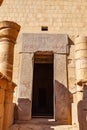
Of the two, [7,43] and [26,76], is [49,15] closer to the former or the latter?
[7,43]

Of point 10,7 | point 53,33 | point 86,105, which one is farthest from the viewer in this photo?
point 10,7

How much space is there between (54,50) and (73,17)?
218cm

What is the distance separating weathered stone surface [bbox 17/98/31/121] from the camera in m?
7.82

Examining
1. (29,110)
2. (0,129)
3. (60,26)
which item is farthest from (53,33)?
(0,129)

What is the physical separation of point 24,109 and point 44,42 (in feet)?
9.44

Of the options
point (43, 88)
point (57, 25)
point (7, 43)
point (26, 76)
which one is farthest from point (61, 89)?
point (43, 88)

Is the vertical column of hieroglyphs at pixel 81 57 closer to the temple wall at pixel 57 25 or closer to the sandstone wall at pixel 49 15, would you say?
the temple wall at pixel 57 25

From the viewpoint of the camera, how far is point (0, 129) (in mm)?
6125

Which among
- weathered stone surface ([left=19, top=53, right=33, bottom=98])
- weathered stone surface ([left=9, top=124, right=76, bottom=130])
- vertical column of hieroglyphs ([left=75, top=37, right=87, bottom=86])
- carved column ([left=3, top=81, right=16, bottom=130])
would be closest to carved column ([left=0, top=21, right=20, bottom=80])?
carved column ([left=3, top=81, right=16, bottom=130])

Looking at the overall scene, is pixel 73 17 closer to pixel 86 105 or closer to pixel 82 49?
pixel 82 49

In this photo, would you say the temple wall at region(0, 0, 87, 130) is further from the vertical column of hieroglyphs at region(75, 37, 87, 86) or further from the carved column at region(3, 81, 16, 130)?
the carved column at region(3, 81, 16, 130)

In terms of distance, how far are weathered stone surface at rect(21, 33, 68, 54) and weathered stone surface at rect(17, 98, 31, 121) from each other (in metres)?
2.10

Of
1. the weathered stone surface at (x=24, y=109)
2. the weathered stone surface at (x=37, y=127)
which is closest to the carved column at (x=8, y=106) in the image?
the weathered stone surface at (x=37, y=127)

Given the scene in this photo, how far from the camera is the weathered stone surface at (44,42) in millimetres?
8828
